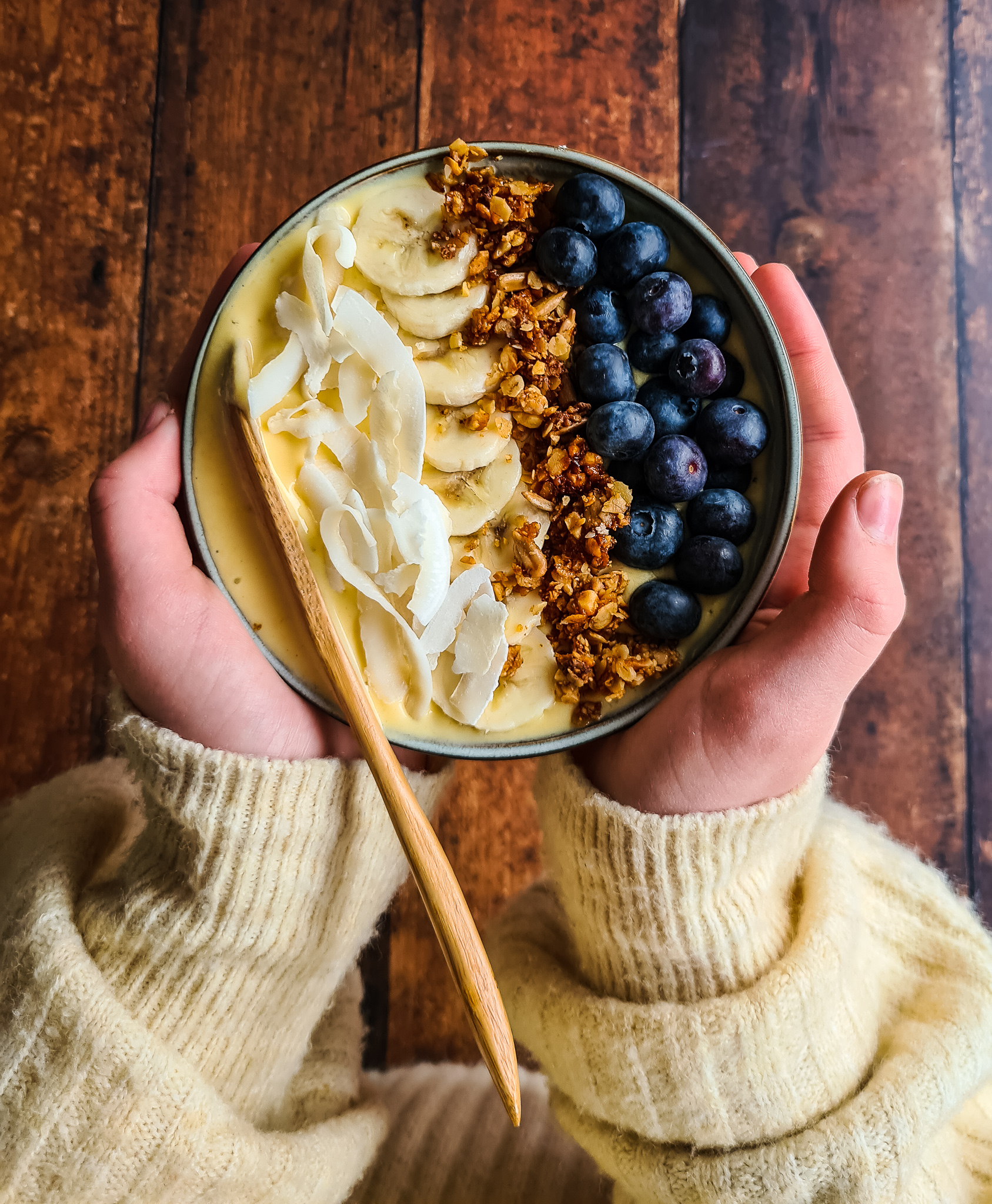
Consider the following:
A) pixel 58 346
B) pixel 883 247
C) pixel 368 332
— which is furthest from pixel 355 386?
pixel 883 247

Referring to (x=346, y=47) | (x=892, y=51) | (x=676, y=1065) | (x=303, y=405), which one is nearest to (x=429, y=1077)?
(x=676, y=1065)

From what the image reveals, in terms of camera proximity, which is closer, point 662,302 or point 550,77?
point 662,302

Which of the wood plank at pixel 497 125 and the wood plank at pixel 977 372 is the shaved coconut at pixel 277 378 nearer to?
the wood plank at pixel 497 125

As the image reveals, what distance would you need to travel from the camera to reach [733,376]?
0.68 metres

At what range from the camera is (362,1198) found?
792 millimetres

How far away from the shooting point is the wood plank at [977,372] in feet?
3.38

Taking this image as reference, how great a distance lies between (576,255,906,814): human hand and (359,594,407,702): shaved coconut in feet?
0.56

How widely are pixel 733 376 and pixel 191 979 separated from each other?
57 centimetres

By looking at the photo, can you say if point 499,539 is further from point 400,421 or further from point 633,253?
point 633,253

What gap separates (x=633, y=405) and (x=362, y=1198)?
67 cm

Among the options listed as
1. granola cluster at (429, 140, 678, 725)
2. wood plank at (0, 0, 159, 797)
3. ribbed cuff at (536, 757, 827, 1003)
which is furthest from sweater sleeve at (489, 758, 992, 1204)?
wood plank at (0, 0, 159, 797)

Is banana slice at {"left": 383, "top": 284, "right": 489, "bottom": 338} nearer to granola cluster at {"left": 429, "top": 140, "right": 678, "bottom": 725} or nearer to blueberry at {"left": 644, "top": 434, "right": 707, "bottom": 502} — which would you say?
granola cluster at {"left": 429, "top": 140, "right": 678, "bottom": 725}

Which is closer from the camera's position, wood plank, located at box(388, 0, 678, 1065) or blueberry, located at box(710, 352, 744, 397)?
blueberry, located at box(710, 352, 744, 397)

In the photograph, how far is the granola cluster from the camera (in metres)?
0.67
